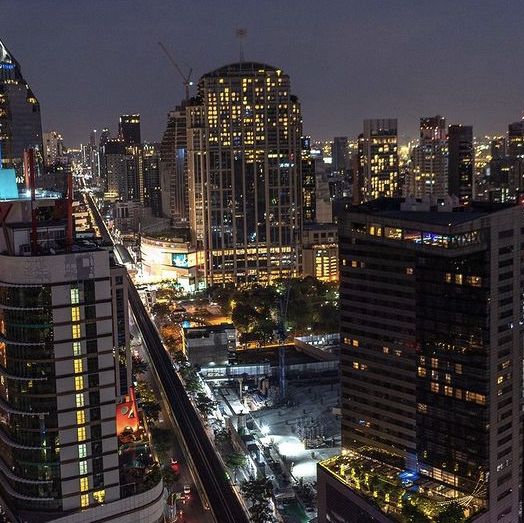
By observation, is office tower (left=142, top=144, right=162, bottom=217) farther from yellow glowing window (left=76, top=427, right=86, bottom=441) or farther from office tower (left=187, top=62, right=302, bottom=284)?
yellow glowing window (left=76, top=427, right=86, bottom=441)

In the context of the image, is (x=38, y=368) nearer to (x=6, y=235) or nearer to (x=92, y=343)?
(x=92, y=343)

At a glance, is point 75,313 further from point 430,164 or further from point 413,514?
point 430,164

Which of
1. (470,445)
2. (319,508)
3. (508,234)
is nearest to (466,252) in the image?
(508,234)

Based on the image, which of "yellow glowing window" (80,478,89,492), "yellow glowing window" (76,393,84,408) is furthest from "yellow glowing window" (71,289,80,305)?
"yellow glowing window" (80,478,89,492)

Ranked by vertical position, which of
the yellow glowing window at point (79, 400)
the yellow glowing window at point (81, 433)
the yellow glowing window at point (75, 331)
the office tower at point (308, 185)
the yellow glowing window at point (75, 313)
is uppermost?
the office tower at point (308, 185)

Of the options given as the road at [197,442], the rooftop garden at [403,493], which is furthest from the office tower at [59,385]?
the rooftop garden at [403,493]

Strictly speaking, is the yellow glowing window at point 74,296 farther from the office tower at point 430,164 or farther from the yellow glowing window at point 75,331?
the office tower at point 430,164
